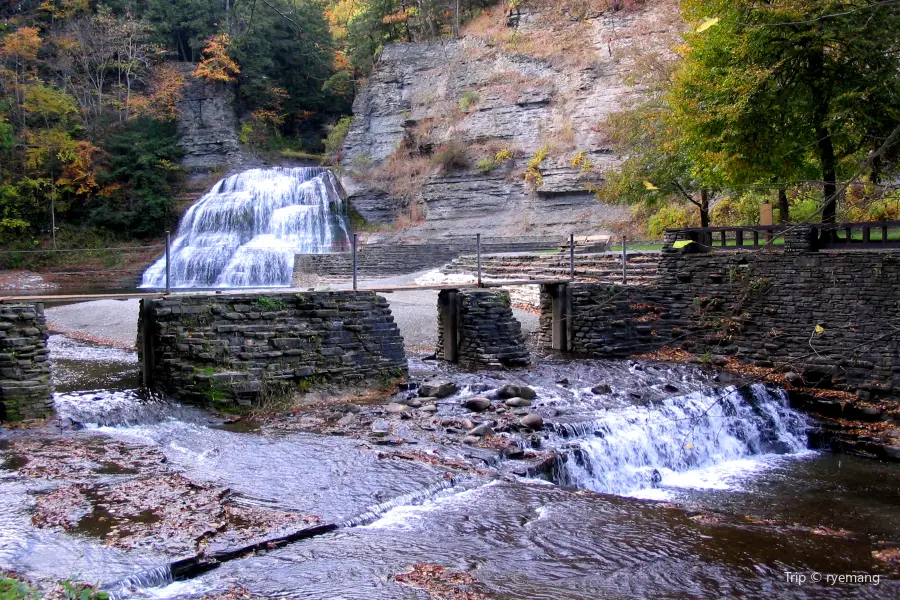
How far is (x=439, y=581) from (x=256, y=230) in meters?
26.1

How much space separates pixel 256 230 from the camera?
2998 cm

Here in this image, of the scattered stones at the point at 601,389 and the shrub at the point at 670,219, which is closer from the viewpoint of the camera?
the scattered stones at the point at 601,389

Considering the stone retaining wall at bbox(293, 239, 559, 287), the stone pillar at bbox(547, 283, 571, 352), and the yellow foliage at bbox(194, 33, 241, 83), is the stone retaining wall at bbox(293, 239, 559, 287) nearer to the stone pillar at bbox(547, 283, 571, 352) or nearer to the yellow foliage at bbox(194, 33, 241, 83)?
the stone pillar at bbox(547, 283, 571, 352)

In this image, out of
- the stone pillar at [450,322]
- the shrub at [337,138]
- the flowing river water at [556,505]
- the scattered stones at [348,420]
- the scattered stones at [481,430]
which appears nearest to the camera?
the flowing river water at [556,505]

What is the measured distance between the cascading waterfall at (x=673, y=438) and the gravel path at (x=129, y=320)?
5818mm

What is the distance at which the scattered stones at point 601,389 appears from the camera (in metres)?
11.6

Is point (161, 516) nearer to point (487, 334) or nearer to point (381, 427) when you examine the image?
point (381, 427)

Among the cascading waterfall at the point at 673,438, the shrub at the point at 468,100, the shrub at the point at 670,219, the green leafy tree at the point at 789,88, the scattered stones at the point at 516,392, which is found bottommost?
the cascading waterfall at the point at 673,438

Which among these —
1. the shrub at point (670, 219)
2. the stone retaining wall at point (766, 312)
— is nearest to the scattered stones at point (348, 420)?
the stone retaining wall at point (766, 312)

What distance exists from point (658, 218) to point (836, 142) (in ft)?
31.6

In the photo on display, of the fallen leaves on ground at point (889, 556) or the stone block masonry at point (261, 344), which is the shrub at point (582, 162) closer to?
the stone block masonry at point (261, 344)

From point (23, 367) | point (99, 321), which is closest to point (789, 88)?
point (23, 367)

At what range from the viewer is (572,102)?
1238 inches

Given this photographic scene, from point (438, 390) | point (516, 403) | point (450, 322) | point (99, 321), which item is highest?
point (450, 322)
